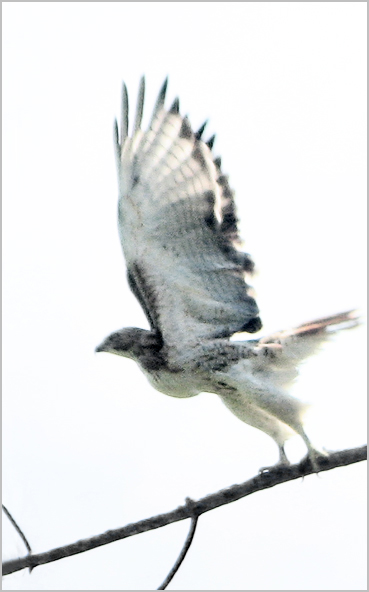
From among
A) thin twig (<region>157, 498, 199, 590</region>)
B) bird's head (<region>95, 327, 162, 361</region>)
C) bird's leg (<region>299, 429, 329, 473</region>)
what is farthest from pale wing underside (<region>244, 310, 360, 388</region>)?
thin twig (<region>157, 498, 199, 590</region>)

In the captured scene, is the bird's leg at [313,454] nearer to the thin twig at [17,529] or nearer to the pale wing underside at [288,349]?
the pale wing underside at [288,349]

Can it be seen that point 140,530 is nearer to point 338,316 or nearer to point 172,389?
point 172,389

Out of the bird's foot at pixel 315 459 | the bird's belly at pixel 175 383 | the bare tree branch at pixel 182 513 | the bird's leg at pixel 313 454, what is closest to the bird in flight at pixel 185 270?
the bird's belly at pixel 175 383

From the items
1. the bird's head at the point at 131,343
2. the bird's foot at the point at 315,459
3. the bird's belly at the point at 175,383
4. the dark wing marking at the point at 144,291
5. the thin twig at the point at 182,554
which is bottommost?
the thin twig at the point at 182,554

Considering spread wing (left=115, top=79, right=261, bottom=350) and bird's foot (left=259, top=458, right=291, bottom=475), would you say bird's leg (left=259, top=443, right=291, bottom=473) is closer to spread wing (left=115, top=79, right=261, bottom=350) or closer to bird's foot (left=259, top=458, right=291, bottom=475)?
bird's foot (left=259, top=458, right=291, bottom=475)

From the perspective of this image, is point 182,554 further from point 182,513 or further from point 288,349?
point 288,349

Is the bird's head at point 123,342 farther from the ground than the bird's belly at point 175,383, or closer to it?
farther from the ground
